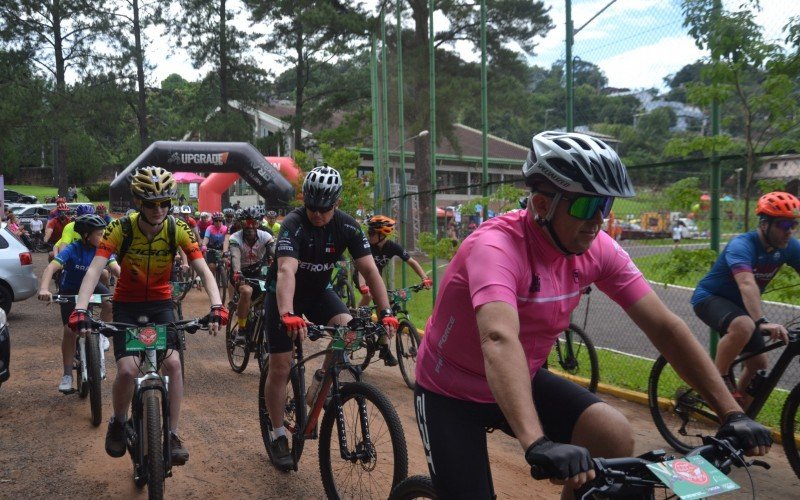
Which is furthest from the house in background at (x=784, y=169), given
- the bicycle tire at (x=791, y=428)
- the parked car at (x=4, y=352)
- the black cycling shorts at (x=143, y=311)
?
the parked car at (x=4, y=352)

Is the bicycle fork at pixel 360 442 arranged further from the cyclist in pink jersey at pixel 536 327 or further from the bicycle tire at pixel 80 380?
the bicycle tire at pixel 80 380

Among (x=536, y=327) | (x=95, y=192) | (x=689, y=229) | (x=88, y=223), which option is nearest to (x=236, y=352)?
(x=88, y=223)

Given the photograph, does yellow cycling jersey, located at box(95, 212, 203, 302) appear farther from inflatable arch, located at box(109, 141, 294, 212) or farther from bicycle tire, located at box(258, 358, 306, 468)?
inflatable arch, located at box(109, 141, 294, 212)

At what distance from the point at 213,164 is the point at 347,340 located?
20392mm

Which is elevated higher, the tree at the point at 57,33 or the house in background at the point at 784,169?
the tree at the point at 57,33

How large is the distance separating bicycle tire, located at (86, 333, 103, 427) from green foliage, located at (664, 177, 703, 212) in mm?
5777

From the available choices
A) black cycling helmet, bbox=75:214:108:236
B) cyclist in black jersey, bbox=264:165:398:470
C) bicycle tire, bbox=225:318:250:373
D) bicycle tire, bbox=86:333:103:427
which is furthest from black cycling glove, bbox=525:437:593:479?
bicycle tire, bbox=225:318:250:373

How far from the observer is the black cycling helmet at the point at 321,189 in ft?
17.2

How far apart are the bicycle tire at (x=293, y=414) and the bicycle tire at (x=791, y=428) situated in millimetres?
3355

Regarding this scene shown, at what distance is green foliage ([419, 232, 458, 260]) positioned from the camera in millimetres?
11758

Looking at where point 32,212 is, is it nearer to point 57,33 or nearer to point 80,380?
point 57,33

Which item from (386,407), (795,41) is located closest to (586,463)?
(386,407)

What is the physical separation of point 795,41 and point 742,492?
3.75m

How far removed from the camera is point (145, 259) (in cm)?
564
